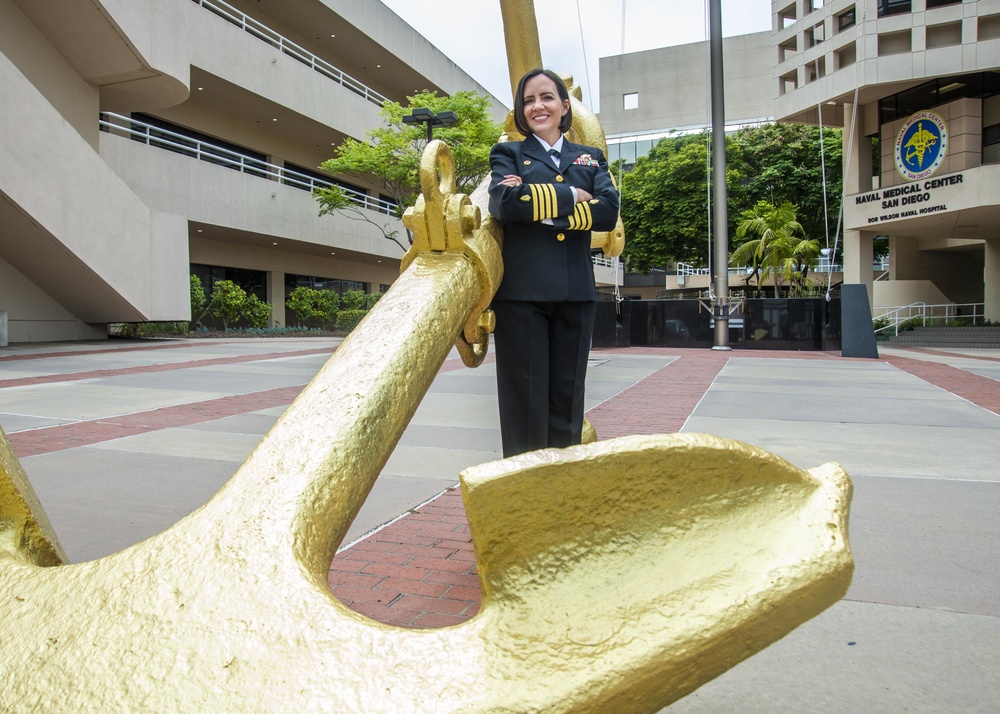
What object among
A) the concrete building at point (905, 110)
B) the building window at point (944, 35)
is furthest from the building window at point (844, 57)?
the building window at point (944, 35)

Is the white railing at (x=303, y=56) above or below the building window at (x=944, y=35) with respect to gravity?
above

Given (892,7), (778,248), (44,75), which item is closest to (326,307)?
(44,75)

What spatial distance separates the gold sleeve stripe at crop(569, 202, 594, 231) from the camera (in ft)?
6.40

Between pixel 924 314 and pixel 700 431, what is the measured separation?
75.7 feet

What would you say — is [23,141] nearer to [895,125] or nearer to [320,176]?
[320,176]

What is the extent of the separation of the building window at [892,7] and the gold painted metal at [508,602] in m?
23.1

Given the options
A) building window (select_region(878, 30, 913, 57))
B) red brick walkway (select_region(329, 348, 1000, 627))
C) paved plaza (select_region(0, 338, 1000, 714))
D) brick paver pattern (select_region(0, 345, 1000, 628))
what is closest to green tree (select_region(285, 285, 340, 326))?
brick paver pattern (select_region(0, 345, 1000, 628))

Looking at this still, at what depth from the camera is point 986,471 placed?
389cm

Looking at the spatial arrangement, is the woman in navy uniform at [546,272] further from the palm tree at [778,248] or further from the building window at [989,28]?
the palm tree at [778,248]

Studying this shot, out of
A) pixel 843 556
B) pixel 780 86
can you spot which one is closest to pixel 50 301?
pixel 843 556

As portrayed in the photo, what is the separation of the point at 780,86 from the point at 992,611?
2413 centimetres

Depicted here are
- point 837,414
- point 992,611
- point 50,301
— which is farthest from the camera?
point 50,301

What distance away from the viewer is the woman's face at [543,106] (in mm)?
2020

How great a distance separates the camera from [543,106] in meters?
2.03
